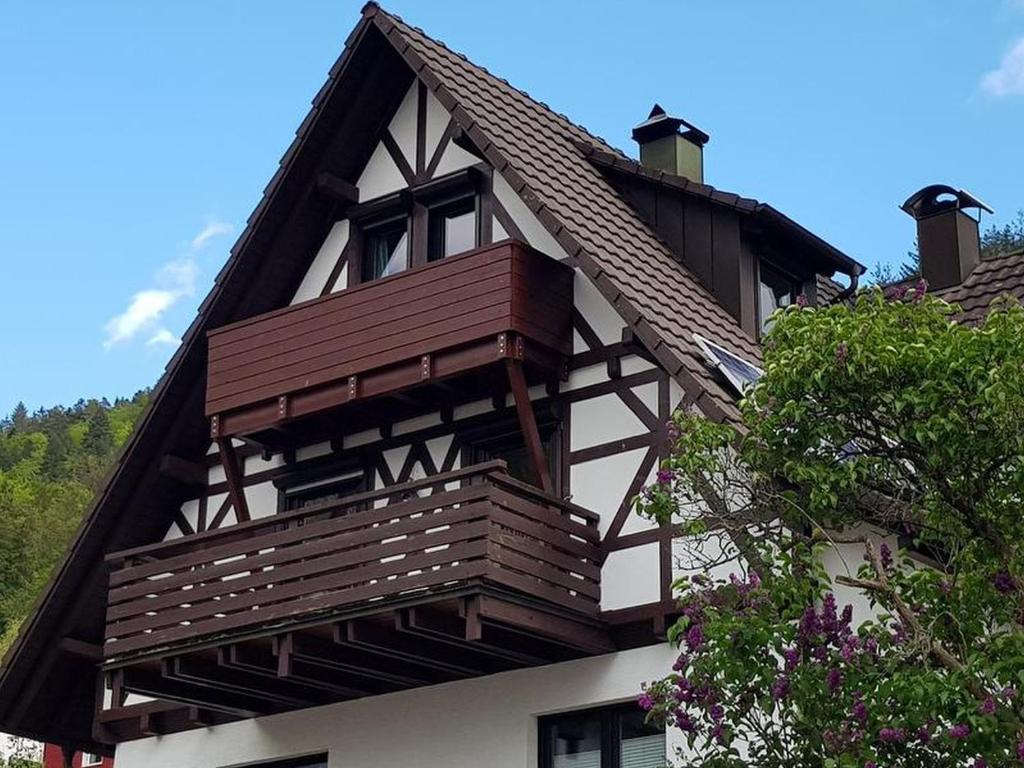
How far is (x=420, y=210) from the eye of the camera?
20.6 m

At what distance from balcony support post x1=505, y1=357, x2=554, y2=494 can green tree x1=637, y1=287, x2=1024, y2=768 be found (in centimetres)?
462

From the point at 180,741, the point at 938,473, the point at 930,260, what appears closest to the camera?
the point at 938,473

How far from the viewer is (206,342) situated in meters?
21.1

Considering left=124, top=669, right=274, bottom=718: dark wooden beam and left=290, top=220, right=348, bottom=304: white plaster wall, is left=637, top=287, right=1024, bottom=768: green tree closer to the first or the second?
left=124, top=669, right=274, bottom=718: dark wooden beam

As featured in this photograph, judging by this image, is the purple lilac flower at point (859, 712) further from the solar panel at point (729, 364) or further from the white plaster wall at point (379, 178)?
the white plaster wall at point (379, 178)

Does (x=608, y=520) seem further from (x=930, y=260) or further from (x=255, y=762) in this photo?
(x=930, y=260)

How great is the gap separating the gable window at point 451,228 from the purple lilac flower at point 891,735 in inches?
365

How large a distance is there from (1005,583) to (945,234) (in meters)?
10.9

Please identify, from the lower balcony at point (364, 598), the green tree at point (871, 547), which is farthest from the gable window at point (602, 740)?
the green tree at point (871, 547)

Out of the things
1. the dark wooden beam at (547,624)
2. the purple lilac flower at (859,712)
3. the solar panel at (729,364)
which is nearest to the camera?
the purple lilac flower at (859,712)

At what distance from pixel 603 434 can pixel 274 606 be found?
11.3ft

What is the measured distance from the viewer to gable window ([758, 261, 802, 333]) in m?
20.9

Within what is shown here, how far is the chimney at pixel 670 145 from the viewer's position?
2270cm

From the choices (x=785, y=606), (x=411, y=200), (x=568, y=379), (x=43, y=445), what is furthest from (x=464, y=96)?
(x=43, y=445)
